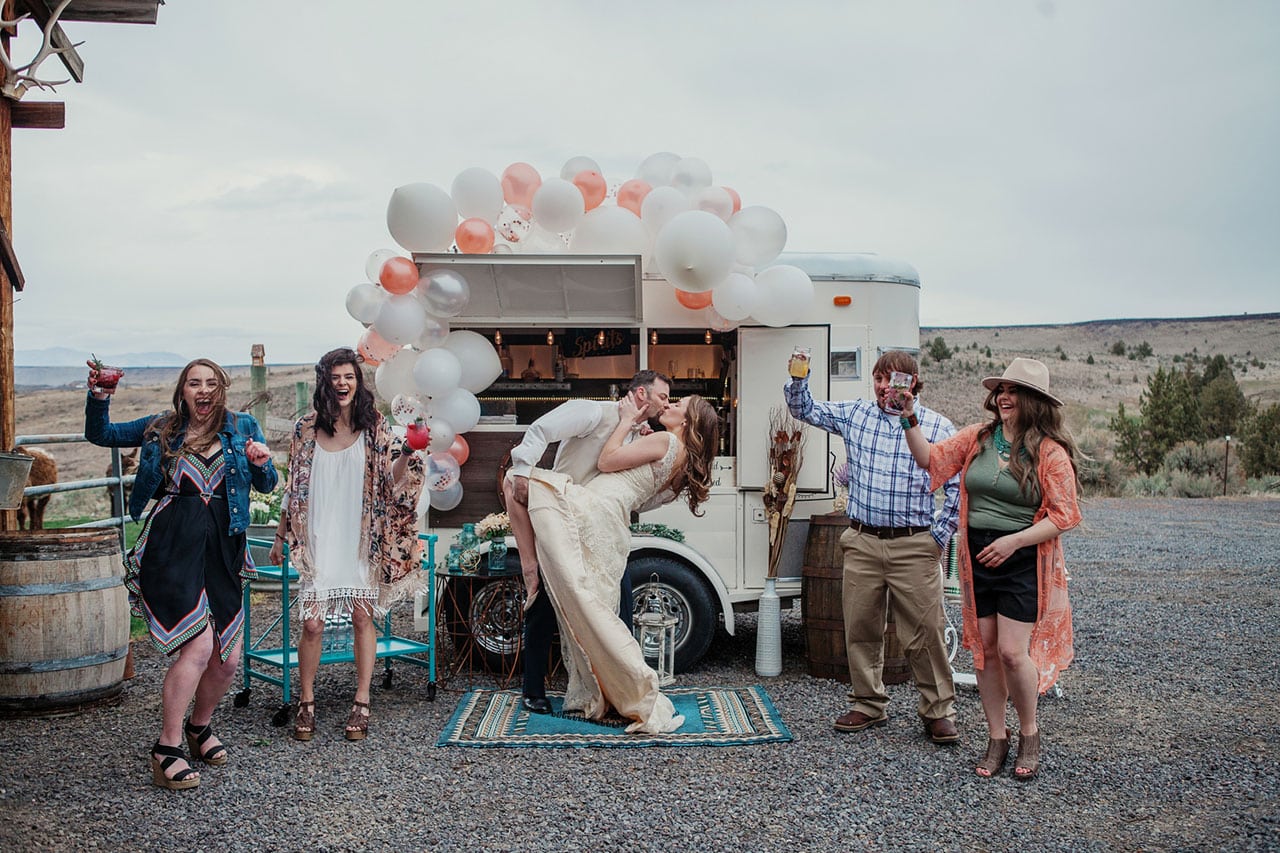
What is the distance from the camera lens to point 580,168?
6582 mm

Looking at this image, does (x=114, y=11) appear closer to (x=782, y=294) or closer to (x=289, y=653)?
(x=289, y=653)

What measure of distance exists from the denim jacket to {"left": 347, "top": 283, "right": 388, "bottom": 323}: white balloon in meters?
2.03

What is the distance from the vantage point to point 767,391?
6.42m

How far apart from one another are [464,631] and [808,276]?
2.85 meters

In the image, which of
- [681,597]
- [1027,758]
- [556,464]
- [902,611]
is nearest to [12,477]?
[556,464]

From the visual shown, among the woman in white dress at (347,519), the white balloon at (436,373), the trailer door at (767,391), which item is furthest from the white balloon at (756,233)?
the woman in white dress at (347,519)

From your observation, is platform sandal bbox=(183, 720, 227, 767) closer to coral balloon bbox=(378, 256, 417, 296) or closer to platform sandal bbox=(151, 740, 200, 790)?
platform sandal bbox=(151, 740, 200, 790)

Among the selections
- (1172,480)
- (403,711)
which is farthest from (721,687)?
(1172,480)

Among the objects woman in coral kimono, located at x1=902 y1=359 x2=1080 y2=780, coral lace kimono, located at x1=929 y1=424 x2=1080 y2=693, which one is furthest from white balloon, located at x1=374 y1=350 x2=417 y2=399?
coral lace kimono, located at x1=929 y1=424 x2=1080 y2=693

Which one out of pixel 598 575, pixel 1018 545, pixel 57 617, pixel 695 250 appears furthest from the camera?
pixel 695 250

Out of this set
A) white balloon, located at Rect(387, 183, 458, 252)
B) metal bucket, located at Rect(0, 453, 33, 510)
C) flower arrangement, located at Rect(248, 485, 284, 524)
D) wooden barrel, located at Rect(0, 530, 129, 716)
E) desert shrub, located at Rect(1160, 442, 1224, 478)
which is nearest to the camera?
metal bucket, located at Rect(0, 453, 33, 510)

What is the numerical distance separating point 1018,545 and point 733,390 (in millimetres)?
2701

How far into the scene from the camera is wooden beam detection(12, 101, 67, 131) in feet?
20.3

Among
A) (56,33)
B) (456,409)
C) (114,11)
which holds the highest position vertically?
(114,11)
